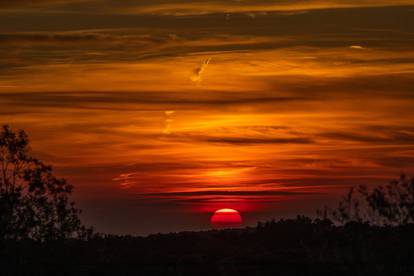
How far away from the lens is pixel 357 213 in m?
46.5

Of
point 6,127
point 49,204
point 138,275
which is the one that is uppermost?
point 6,127

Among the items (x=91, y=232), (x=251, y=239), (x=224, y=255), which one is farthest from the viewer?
(x=251, y=239)

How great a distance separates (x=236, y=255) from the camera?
53.6 metres

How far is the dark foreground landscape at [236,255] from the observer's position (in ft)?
152

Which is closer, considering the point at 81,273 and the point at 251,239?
the point at 81,273

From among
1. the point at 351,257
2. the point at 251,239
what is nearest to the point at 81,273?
the point at 351,257

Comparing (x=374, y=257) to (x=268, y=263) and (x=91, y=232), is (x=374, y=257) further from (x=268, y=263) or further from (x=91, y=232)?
(x=91, y=232)

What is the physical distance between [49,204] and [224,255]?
31.8 ft

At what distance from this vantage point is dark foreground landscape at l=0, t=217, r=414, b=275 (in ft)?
152

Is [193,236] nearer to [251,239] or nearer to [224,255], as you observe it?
[251,239]

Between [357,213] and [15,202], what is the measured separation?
13805 millimetres

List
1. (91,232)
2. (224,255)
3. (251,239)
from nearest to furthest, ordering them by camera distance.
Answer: (91,232), (224,255), (251,239)

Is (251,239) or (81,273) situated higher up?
(251,239)

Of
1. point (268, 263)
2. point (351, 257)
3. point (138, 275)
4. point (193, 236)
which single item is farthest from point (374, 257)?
point (193, 236)
